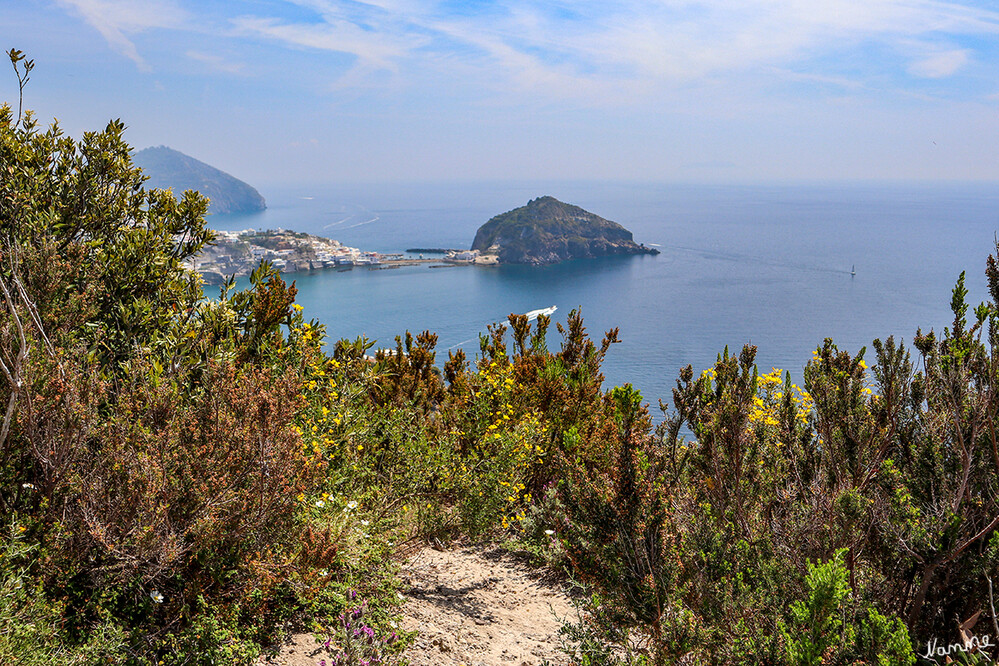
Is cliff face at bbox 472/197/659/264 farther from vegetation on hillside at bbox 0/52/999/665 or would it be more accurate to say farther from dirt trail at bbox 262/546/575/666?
vegetation on hillside at bbox 0/52/999/665

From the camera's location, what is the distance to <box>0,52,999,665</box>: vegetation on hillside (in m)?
2.45

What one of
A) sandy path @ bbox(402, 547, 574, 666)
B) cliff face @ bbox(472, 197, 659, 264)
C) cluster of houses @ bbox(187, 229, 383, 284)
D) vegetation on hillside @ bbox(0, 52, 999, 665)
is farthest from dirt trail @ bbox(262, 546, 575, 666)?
cliff face @ bbox(472, 197, 659, 264)

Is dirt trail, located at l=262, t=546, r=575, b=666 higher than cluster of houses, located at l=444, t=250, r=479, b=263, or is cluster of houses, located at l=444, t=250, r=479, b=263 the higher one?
→ cluster of houses, located at l=444, t=250, r=479, b=263

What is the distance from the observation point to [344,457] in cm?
450

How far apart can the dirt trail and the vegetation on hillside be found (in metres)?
0.18

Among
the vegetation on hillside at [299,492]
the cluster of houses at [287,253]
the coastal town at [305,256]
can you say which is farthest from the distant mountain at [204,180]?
the vegetation on hillside at [299,492]

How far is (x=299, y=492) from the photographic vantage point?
2.98 meters

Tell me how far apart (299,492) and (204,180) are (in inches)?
6823

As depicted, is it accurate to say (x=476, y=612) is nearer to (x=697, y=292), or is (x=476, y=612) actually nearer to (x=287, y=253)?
(x=697, y=292)

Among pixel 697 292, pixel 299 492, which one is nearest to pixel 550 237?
pixel 697 292

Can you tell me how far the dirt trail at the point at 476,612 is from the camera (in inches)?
124

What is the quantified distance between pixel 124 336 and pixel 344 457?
5.66 feet

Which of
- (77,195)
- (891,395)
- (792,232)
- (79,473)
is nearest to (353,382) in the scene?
(77,195)

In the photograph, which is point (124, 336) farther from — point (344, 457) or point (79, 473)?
point (344, 457)
